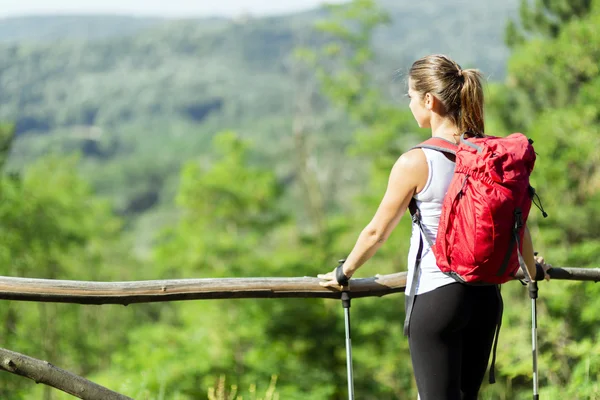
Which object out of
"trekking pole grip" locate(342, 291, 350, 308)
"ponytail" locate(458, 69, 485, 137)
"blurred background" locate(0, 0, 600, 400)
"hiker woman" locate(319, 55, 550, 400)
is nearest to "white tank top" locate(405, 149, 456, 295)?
"hiker woman" locate(319, 55, 550, 400)

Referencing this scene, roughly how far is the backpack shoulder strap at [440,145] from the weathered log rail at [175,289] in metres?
0.77

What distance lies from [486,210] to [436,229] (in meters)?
0.22

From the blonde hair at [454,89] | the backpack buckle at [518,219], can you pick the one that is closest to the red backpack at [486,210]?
the backpack buckle at [518,219]

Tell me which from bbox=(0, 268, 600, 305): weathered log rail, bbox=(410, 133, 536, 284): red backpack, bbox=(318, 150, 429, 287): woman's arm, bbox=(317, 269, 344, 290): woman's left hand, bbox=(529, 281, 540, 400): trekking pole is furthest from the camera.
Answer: bbox=(529, 281, 540, 400): trekking pole

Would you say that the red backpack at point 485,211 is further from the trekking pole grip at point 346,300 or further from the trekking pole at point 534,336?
the trekking pole at point 534,336

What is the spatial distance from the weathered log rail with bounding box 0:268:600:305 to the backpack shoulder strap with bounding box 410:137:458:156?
768mm

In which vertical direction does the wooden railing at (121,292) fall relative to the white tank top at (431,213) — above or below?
below

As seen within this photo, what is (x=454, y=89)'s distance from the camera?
220cm

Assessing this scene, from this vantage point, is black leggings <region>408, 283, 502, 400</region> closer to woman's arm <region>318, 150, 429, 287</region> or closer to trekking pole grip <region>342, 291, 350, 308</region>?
woman's arm <region>318, 150, 429, 287</region>

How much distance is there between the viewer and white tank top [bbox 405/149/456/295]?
2150 millimetres

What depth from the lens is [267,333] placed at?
17156mm

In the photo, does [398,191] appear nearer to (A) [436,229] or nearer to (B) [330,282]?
(A) [436,229]

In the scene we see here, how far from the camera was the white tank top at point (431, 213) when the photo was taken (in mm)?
2150

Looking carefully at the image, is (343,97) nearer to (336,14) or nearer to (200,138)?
(336,14)
